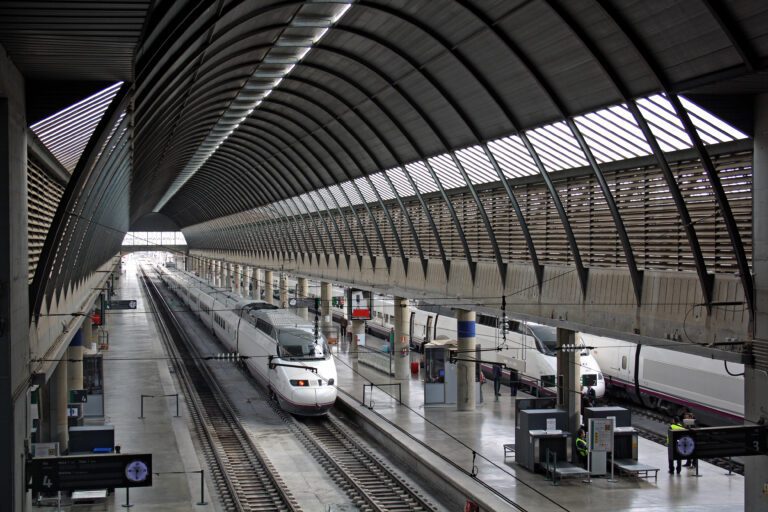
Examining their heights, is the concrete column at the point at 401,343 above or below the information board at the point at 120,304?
below

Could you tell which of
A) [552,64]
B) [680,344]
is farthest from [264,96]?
[680,344]

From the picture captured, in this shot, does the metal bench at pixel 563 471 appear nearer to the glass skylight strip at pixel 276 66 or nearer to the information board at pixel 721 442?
the information board at pixel 721 442

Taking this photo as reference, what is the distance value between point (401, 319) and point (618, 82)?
77.0 feet

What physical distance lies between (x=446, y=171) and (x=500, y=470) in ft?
35.0

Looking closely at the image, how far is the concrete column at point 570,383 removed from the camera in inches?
1024

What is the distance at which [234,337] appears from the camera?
47.4m

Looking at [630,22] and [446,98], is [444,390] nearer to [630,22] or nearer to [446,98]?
[446,98]

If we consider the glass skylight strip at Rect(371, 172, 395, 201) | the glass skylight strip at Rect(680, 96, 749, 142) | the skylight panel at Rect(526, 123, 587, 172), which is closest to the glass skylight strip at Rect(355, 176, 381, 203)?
the glass skylight strip at Rect(371, 172, 395, 201)

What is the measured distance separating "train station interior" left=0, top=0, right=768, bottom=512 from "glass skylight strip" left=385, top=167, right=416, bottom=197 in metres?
0.13

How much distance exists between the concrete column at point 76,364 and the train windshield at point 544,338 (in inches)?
700

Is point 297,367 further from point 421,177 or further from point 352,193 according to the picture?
point 352,193

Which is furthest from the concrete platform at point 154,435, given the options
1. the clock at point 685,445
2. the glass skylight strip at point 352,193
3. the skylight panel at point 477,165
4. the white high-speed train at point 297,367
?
the glass skylight strip at point 352,193

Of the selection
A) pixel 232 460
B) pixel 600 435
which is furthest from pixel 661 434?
pixel 232 460

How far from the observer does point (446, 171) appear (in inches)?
1153
